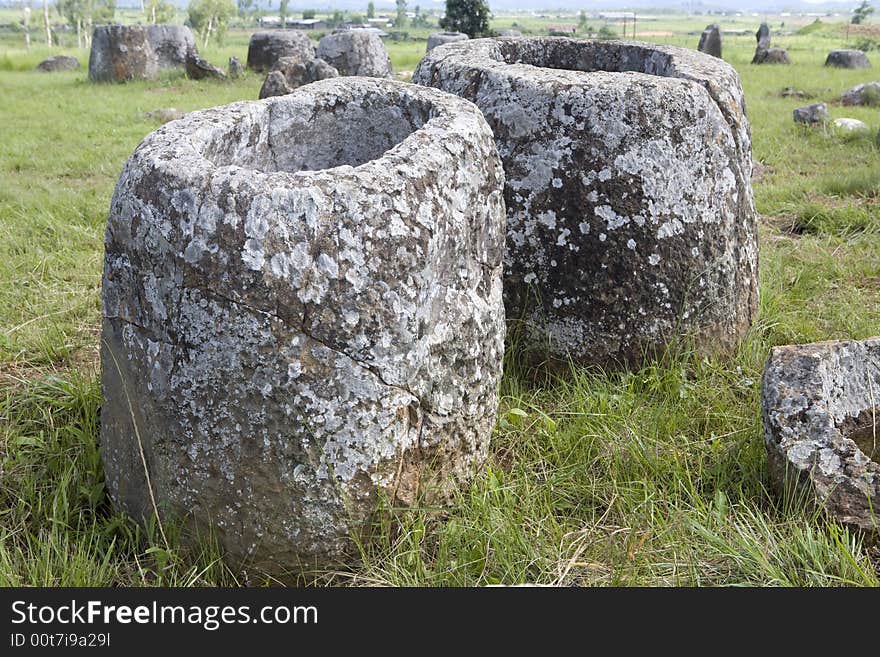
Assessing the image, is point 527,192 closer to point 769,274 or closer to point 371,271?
point 371,271

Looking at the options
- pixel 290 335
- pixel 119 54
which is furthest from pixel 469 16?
pixel 290 335

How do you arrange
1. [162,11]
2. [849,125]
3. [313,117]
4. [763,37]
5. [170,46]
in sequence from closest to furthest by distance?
[313,117] → [849,125] → [170,46] → [763,37] → [162,11]

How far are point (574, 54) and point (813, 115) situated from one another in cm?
660

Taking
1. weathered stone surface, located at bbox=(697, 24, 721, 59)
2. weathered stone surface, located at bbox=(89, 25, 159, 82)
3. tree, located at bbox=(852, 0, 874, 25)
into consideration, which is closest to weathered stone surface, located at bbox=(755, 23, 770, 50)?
weathered stone surface, located at bbox=(697, 24, 721, 59)

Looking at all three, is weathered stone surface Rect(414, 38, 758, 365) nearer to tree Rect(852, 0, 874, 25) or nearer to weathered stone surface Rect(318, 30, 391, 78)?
weathered stone surface Rect(318, 30, 391, 78)

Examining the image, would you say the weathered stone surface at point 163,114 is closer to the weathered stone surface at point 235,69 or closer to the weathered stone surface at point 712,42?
the weathered stone surface at point 235,69

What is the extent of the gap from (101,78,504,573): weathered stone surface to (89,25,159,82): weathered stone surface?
13.1 meters

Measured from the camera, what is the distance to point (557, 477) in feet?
9.79

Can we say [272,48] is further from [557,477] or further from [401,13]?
[401,13]

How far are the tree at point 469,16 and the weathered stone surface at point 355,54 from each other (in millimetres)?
8891

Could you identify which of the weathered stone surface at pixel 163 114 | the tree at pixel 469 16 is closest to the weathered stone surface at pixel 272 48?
the weathered stone surface at pixel 163 114

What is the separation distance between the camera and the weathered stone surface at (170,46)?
15.6 m

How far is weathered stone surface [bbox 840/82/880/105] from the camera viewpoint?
1189cm

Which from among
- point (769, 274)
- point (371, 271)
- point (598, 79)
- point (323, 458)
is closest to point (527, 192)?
point (598, 79)
